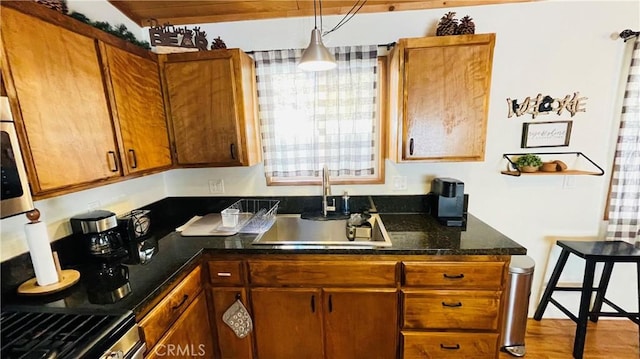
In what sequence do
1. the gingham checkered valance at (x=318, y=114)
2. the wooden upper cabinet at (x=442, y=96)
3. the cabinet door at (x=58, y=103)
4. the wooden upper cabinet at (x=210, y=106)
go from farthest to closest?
the gingham checkered valance at (x=318, y=114), the wooden upper cabinet at (x=210, y=106), the wooden upper cabinet at (x=442, y=96), the cabinet door at (x=58, y=103)

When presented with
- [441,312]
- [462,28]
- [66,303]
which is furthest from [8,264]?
[462,28]

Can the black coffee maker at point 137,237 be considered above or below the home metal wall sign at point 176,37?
below

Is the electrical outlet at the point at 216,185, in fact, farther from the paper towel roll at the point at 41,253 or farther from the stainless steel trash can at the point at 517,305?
the stainless steel trash can at the point at 517,305

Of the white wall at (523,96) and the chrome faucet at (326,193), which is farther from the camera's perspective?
the chrome faucet at (326,193)

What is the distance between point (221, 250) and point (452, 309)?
52.0 inches

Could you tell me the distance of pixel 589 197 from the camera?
1.93m

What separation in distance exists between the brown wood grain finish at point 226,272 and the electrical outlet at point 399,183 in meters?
1.21

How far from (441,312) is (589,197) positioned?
1481 mm

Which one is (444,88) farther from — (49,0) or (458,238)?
(49,0)

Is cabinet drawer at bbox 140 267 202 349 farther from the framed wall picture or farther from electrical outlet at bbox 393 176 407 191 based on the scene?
the framed wall picture

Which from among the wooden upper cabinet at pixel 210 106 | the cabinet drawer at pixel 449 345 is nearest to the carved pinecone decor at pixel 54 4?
the wooden upper cabinet at pixel 210 106

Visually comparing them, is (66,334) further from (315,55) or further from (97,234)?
(315,55)

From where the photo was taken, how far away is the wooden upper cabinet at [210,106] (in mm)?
1688

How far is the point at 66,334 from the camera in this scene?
34.5 inches
